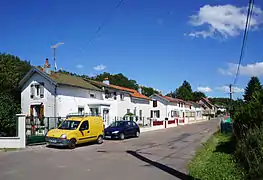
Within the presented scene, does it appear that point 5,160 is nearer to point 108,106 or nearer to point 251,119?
point 251,119

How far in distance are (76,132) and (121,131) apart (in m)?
7.79

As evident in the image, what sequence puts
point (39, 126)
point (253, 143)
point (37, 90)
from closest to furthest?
point (253, 143) → point (39, 126) → point (37, 90)

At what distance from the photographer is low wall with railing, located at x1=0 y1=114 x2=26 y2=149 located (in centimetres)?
1838

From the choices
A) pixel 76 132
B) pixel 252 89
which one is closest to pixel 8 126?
pixel 76 132

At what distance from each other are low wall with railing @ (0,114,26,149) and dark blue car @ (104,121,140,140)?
30.6ft

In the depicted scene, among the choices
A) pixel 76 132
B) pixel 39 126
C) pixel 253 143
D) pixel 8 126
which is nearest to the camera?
pixel 253 143

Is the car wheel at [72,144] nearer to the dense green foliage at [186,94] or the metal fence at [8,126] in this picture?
the metal fence at [8,126]

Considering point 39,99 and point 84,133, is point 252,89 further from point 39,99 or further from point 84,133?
point 39,99

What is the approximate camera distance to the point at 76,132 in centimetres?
1961

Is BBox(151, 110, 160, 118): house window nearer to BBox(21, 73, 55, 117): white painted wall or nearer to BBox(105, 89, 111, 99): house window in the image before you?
BBox(105, 89, 111, 99): house window

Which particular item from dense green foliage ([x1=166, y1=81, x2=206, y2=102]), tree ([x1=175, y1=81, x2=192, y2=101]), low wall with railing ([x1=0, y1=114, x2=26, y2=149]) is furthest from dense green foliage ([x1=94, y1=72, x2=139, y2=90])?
low wall with railing ([x1=0, y1=114, x2=26, y2=149])

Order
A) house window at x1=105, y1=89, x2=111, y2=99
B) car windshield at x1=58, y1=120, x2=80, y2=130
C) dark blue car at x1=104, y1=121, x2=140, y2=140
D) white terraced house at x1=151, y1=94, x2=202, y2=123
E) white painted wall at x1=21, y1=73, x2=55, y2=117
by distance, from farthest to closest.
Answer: white terraced house at x1=151, y1=94, x2=202, y2=123 → house window at x1=105, y1=89, x2=111, y2=99 → white painted wall at x1=21, y1=73, x2=55, y2=117 → dark blue car at x1=104, y1=121, x2=140, y2=140 → car windshield at x1=58, y1=120, x2=80, y2=130

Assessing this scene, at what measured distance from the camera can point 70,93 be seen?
34312 millimetres

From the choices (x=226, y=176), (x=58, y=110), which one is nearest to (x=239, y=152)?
(x=226, y=176)
